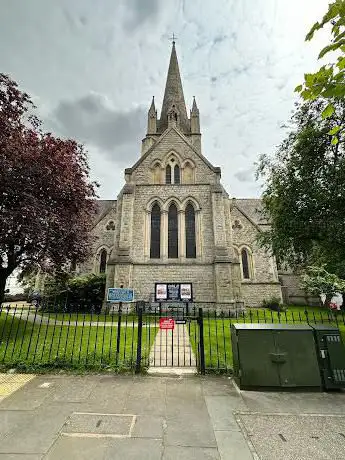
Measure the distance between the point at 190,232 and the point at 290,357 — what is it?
14115 millimetres

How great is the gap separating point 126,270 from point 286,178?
11368 millimetres

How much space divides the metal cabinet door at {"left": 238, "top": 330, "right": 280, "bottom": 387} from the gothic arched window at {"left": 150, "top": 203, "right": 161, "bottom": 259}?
44.7 ft

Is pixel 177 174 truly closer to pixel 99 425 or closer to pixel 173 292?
pixel 173 292

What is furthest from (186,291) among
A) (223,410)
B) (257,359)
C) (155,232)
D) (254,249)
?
(223,410)

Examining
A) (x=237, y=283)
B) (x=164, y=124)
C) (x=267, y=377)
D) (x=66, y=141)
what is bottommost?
(x=267, y=377)

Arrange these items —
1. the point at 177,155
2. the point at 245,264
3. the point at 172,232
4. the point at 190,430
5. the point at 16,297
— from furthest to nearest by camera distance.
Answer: the point at 16,297 → the point at 245,264 → the point at 177,155 → the point at 172,232 → the point at 190,430

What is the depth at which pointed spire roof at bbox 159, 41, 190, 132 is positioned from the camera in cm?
3050

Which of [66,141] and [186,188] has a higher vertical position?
[186,188]

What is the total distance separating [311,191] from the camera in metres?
9.19

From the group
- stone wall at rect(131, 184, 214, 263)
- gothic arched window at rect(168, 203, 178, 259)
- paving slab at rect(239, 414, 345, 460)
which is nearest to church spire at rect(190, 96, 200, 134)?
stone wall at rect(131, 184, 214, 263)

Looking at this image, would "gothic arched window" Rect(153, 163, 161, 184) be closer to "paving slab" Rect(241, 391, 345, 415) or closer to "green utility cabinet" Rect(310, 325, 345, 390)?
"green utility cabinet" Rect(310, 325, 345, 390)

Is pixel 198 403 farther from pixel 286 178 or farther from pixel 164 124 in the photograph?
pixel 164 124

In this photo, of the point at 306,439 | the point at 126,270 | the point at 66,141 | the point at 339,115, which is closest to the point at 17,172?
the point at 66,141

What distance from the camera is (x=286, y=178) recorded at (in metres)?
10.4
